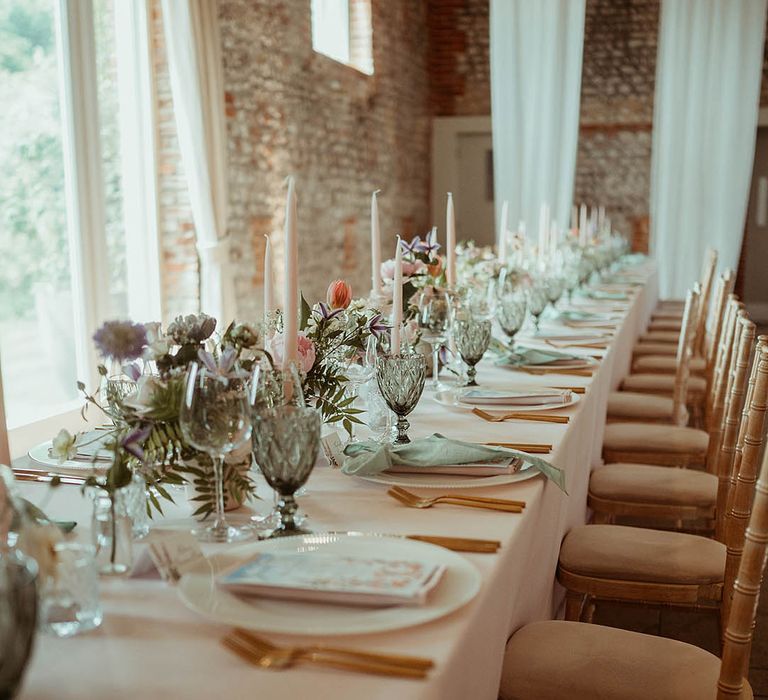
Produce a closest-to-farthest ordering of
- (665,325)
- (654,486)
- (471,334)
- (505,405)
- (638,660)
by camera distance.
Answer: (638,660)
(505,405)
(471,334)
(654,486)
(665,325)

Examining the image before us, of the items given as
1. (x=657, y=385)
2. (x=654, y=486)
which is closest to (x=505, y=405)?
(x=654, y=486)

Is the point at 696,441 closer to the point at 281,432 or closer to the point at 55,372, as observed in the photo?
the point at 281,432

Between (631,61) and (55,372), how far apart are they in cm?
813

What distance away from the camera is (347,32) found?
355 inches

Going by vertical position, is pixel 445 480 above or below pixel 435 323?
below

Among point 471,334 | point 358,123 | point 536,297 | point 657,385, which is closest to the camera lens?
point 471,334

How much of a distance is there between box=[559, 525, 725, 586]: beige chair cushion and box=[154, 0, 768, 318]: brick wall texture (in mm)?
4106

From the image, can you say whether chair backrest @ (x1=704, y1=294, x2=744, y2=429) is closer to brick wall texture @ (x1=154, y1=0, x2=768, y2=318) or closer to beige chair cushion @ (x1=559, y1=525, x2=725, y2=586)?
beige chair cushion @ (x1=559, y1=525, x2=725, y2=586)

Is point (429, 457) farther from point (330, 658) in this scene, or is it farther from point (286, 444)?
point (330, 658)

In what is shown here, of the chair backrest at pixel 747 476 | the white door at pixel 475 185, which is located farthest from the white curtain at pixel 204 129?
the white door at pixel 475 185

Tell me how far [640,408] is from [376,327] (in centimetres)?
233

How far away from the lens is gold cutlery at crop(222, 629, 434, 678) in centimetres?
102

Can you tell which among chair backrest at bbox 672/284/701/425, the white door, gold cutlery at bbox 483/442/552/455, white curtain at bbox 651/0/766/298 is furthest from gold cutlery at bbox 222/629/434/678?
the white door

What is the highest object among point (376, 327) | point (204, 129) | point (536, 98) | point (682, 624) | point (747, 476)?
point (536, 98)
